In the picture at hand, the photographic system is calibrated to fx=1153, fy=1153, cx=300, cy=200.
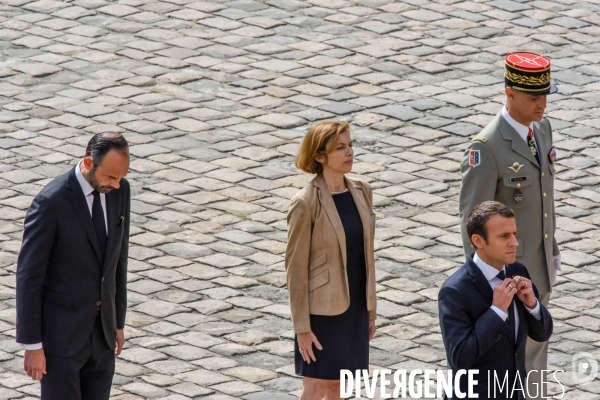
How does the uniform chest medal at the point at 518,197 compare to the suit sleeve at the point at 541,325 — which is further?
the uniform chest medal at the point at 518,197

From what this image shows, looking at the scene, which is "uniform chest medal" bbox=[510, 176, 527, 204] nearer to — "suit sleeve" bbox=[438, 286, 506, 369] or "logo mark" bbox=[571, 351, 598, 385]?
"logo mark" bbox=[571, 351, 598, 385]

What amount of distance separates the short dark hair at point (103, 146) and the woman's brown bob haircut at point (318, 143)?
1013 mm

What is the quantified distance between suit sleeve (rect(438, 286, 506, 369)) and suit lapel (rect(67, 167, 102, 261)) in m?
1.76

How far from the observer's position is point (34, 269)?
5.54 meters

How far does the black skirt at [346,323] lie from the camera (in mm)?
6078

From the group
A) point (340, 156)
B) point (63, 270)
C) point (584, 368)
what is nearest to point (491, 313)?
point (340, 156)

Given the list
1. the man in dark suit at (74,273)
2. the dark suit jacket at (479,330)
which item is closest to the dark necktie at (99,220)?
the man in dark suit at (74,273)

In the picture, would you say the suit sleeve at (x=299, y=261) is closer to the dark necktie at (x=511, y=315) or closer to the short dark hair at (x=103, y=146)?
the short dark hair at (x=103, y=146)

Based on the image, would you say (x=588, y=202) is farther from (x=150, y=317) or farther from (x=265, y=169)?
(x=150, y=317)

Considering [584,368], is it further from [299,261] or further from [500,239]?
[500,239]

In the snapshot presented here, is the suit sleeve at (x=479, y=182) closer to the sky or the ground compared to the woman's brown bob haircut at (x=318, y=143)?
closer to the ground

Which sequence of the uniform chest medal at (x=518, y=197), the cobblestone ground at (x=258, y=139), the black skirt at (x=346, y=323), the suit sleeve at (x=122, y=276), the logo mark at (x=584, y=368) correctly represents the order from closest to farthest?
the suit sleeve at (x=122, y=276) → the black skirt at (x=346, y=323) → the uniform chest medal at (x=518, y=197) → the logo mark at (x=584, y=368) → the cobblestone ground at (x=258, y=139)

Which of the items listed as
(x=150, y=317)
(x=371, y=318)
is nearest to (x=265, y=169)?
(x=150, y=317)

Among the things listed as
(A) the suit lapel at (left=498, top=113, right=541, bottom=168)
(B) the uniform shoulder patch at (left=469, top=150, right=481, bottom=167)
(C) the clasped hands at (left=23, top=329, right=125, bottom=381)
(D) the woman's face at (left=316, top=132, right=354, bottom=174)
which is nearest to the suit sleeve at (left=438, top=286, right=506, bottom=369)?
(D) the woman's face at (left=316, top=132, right=354, bottom=174)
